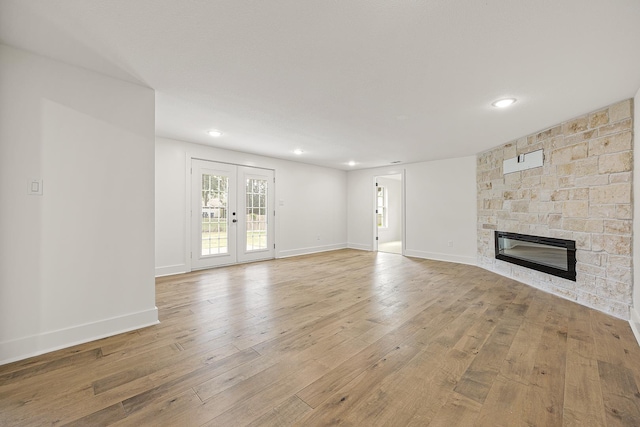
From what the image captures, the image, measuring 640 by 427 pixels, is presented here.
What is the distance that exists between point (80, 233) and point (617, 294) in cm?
528

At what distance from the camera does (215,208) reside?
5168 mm

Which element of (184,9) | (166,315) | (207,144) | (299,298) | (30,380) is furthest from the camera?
(207,144)

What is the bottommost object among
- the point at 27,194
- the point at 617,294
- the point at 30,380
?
the point at 30,380

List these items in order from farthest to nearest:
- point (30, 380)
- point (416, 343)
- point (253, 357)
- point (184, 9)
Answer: point (416, 343), point (253, 357), point (30, 380), point (184, 9)

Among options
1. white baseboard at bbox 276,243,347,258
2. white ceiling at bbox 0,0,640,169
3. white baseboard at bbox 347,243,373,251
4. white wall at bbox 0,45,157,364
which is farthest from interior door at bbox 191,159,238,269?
white baseboard at bbox 347,243,373,251

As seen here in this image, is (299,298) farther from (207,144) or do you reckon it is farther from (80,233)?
(207,144)

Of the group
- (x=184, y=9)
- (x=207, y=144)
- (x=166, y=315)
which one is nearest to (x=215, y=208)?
(x=207, y=144)

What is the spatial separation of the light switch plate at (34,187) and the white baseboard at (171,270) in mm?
2634

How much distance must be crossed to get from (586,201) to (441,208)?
9.42ft

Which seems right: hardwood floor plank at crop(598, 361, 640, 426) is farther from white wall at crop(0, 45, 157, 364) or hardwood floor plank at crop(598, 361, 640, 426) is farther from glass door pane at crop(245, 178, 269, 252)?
glass door pane at crop(245, 178, 269, 252)

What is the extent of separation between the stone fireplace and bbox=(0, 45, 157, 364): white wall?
4.82 meters

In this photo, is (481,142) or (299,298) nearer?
(299,298)

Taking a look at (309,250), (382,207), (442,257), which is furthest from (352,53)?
(382,207)

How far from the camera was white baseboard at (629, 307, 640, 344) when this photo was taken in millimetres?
2371
